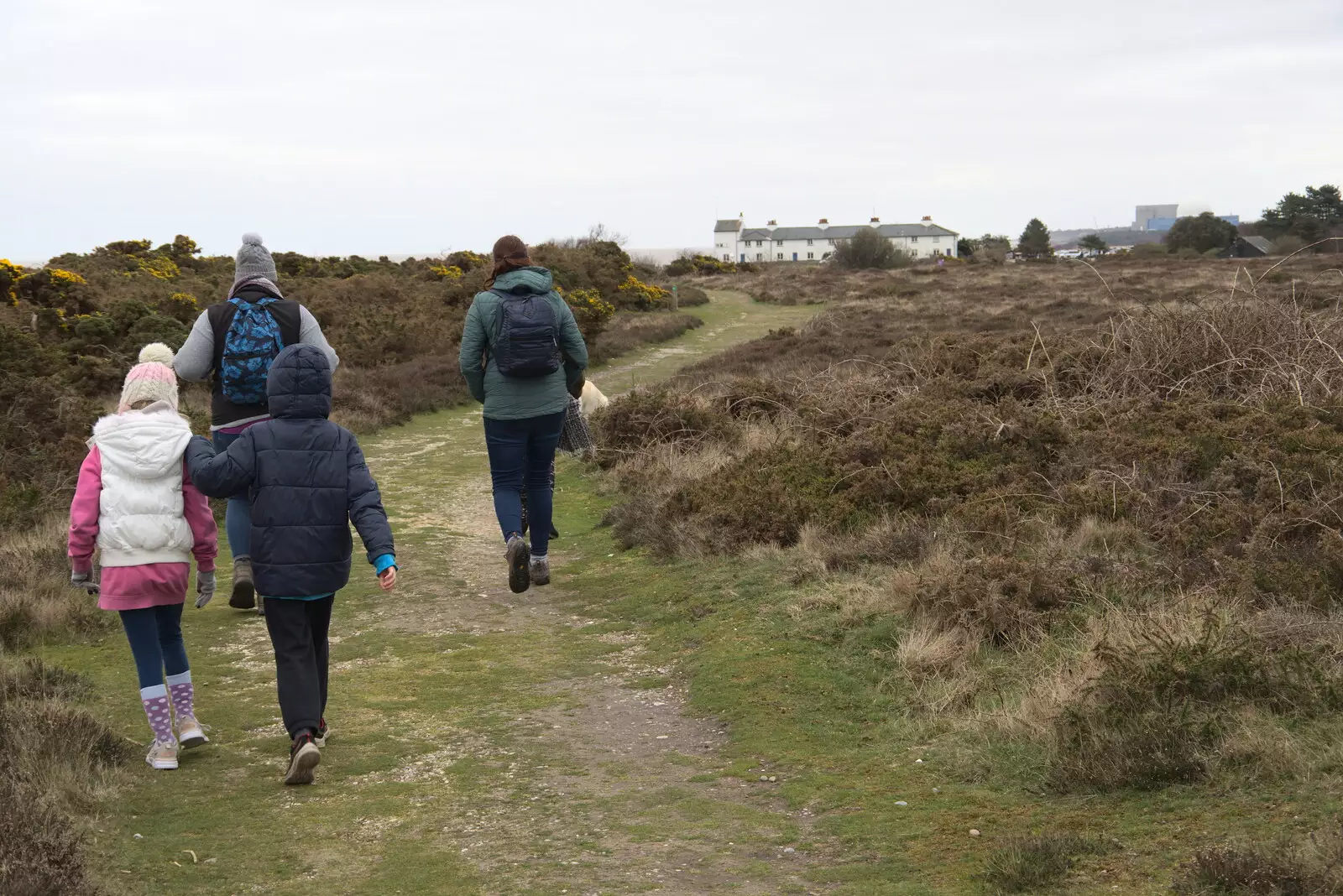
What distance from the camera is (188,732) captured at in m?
5.39

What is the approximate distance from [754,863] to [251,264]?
443 cm

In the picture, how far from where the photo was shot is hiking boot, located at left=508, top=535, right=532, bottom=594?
765 cm

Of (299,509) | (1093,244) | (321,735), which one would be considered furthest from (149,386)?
(1093,244)

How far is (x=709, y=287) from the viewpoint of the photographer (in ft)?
187

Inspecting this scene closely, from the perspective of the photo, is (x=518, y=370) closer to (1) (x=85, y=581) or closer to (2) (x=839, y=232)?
(1) (x=85, y=581)

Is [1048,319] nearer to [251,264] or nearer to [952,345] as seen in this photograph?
[952,345]

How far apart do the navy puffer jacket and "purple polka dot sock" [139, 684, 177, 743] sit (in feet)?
2.19

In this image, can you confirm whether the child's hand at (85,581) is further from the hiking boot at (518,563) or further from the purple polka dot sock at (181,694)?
the hiking boot at (518,563)

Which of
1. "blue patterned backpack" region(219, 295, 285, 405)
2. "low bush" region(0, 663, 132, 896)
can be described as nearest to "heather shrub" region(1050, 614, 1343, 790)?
"low bush" region(0, 663, 132, 896)

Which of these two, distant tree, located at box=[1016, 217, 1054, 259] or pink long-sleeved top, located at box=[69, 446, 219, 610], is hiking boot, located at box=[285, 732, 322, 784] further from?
distant tree, located at box=[1016, 217, 1054, 259]

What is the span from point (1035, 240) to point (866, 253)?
28.0 meters

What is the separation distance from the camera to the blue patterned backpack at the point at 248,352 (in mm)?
6578

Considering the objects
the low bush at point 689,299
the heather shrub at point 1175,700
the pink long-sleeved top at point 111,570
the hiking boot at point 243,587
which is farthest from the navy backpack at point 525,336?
the low bush at point 689,299

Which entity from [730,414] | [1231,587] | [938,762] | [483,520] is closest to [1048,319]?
[730,414]
